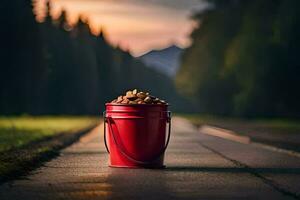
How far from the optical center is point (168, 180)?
13320 mm

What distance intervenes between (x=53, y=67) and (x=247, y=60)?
60245 millimetres

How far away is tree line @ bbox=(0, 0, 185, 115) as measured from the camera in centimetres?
8488

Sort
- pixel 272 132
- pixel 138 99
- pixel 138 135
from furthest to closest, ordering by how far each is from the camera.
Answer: pixel 272 132 < pixel 138 99 < pixel 138 135

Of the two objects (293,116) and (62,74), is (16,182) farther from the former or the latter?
(62,74)

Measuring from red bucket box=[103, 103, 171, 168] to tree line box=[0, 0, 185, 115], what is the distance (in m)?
66.7

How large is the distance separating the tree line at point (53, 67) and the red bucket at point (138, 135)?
66676mm

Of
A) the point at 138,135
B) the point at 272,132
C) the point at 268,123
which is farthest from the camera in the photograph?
the point at 268,123

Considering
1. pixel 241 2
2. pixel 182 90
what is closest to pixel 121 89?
pixel 182 90

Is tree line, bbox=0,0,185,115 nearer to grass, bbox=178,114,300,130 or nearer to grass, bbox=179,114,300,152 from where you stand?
grass, bbox=178,114,300,130

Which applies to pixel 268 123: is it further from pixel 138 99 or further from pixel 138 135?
pixel 138 135

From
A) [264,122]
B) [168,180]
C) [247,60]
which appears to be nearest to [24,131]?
[168,180]

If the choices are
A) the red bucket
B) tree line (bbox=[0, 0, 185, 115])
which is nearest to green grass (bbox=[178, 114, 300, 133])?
tree line (bbox=[0, 0, 185, 115])

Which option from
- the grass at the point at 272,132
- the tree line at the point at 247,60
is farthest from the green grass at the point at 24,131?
the tree line at the point at 247,60

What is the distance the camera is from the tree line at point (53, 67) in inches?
3342
